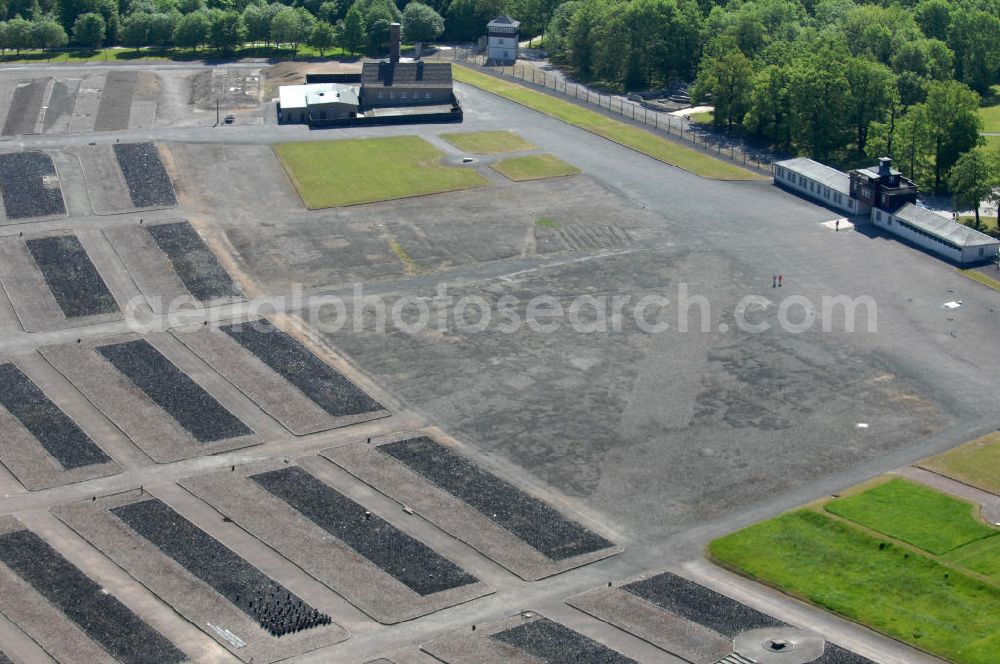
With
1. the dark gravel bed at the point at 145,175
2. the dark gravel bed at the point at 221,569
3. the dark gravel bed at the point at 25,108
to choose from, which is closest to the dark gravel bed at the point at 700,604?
the dark gravel bed at the point at 221,569

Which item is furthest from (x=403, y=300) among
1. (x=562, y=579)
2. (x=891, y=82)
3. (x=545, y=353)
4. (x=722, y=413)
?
(x=891, y=82)

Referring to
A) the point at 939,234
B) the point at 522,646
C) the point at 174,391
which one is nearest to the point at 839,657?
the point at 522,646

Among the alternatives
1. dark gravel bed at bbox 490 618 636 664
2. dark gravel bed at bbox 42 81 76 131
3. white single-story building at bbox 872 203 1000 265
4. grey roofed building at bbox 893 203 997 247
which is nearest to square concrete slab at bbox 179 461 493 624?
dark gravel bed at bbox 490 618 636 664

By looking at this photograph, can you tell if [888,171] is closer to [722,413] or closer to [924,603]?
[722,413]

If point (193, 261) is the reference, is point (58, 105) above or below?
above

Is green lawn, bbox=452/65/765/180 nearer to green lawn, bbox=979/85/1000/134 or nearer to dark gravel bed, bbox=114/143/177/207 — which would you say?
green lawn, bbox=979/85/1000/134

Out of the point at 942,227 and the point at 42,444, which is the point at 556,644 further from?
the point at 942,227
